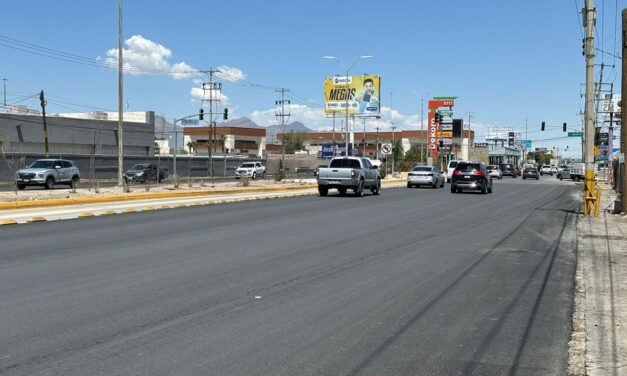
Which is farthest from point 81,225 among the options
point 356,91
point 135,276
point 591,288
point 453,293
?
point 356,91

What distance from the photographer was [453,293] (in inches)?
332

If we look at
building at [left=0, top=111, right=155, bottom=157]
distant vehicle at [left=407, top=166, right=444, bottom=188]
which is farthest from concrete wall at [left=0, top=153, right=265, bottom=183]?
distant vehicle at [left=407, top=166, right=444, bottom=188]

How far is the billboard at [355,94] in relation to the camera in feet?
290

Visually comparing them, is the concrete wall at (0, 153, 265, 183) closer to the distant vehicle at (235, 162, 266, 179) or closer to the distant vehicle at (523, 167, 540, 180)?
the distant vehicle at (235, 162, 266, 179)

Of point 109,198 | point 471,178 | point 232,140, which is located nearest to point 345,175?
point 471,178

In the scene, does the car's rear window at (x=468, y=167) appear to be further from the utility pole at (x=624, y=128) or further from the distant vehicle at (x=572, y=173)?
the distant vehicle at (x=572, y=173)

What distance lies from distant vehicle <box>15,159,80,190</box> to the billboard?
5528 cm

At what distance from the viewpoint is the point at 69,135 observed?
73.2 meters

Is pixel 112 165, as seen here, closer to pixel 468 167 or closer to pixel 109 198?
pixel 109 198

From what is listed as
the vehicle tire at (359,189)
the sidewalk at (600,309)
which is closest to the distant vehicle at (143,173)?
the vehicle tire at (359,189)

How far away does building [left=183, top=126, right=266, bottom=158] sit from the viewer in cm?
14425

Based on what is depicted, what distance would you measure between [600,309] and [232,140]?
141080 millimetres

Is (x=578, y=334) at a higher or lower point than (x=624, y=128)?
lower

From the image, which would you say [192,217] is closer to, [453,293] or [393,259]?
[393,259]
